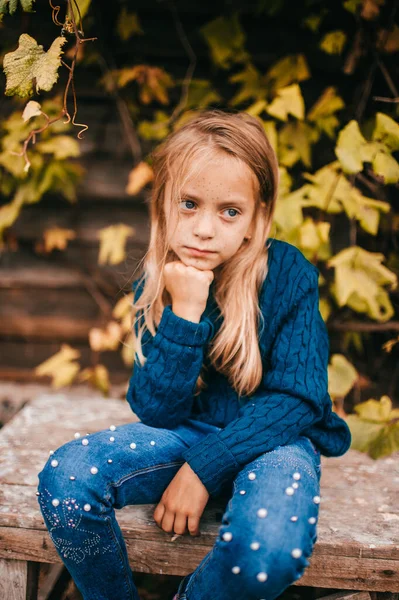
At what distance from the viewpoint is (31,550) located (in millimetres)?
1473

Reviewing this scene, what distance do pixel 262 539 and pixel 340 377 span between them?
1.21 meters

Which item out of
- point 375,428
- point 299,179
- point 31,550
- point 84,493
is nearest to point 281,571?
point 84,493

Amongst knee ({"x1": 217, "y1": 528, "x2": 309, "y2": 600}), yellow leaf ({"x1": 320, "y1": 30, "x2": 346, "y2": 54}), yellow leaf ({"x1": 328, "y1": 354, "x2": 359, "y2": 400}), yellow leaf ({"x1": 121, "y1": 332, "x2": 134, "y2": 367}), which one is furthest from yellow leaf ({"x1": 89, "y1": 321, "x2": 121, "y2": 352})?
knee ({"x1": 217, "y1": 528, "x2": 309, "y2": 600})

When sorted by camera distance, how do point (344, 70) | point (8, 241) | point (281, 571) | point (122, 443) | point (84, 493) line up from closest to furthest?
1. point (281, 571)
2. point (84, 493)
3. point (122, 443)
4. point (344, 70)
5. point (8, 241)

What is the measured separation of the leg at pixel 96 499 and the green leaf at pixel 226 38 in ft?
5.54

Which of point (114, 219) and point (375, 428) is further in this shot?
point (114, 219)

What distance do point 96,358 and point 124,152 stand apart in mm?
1013

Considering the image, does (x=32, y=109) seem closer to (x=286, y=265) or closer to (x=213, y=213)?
(x=213, y=213)

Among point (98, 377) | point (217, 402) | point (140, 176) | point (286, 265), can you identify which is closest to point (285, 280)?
point (286, 265)

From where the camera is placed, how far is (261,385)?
1594 millimetres

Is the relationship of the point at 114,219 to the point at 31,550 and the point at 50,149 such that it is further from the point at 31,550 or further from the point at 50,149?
the point at 31,550

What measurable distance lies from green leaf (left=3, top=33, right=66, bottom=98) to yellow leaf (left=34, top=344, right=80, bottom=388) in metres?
1.65

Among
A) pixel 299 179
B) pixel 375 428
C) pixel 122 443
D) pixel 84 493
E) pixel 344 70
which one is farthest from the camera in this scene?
pixel 299 179

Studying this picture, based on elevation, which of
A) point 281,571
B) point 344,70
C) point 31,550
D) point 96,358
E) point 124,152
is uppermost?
point 344,70
